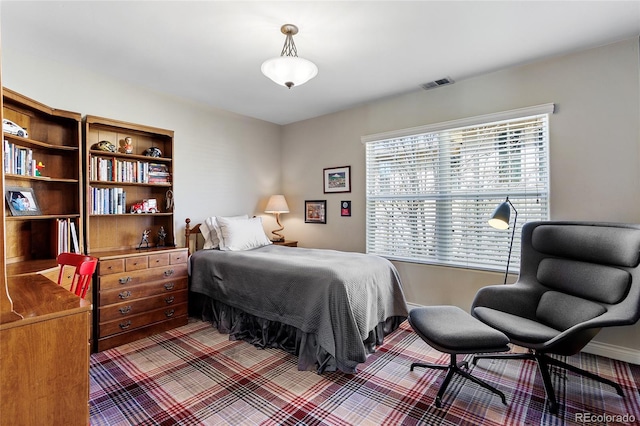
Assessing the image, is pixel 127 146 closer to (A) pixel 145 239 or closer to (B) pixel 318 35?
(A) pixel 145 239

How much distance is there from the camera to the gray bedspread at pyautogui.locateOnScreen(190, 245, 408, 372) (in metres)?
2.35

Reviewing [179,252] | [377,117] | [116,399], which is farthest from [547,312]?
[179,252]

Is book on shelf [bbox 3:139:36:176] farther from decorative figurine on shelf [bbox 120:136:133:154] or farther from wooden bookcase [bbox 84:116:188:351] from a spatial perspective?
decorative figurine on shelf [bbox 120:136:133:154]

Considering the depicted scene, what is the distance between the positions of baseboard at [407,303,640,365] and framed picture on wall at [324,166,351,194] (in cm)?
282

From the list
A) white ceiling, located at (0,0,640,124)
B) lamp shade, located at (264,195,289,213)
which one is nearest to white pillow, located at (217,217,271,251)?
lamp shade, located at (264,195,289,213)

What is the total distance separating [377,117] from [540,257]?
230 centimetres

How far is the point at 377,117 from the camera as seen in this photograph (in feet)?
12.9

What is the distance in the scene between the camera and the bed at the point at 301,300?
7.75 feet

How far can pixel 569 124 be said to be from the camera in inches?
107

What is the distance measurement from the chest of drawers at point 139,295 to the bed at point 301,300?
24 centimetres

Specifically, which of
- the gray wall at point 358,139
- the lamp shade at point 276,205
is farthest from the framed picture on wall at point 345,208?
the lamp shade at point 276,205

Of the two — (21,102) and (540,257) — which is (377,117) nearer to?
(540,257)

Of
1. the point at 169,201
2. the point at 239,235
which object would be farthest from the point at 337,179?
the point at 169,201

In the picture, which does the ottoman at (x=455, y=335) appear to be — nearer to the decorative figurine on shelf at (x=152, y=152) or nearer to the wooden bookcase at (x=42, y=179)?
the wooden bookcase at (x=42, y=179)
